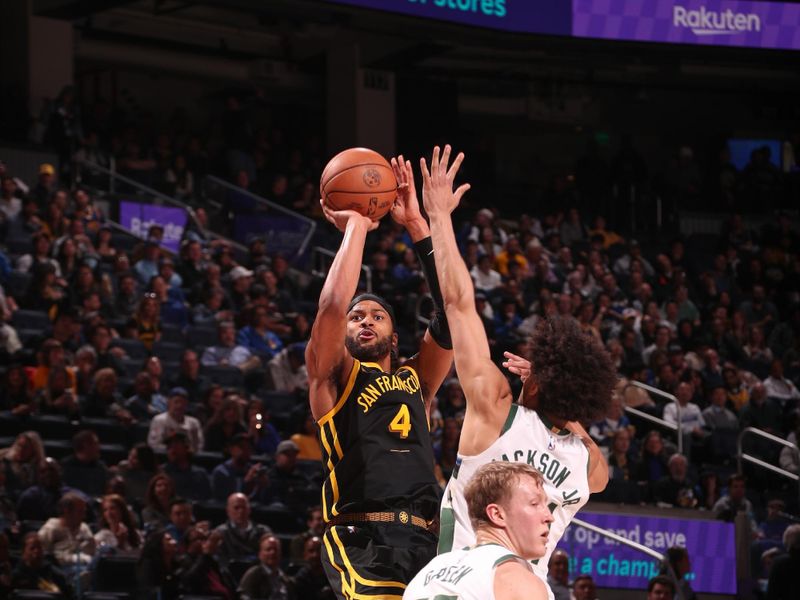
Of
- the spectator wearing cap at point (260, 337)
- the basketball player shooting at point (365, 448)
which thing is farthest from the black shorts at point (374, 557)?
the spectator wearing cap at point (260, 337)

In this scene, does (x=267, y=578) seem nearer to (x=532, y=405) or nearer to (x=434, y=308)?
(x=434, y=308)

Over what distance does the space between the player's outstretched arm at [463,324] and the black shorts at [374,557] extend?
27.9 inches

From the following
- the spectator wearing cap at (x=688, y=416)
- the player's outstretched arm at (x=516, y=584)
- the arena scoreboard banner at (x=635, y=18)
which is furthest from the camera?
the arena scoreboard banner at (x=635, y=18)

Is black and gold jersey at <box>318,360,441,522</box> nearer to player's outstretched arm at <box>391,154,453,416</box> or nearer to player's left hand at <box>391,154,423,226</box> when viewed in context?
player's outstretched arm at <box>391,154,453,416</box>

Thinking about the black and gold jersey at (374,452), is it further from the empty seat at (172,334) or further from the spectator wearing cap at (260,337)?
the spectator wearing cap at (260,337)

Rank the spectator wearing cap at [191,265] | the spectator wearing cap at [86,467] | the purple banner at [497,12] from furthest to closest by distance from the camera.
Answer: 1. the purple banner at [497,12]
2. the spectator wearing cap at [191,265]
3. the spectator wearing cap at [86,467]

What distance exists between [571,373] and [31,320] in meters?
9.20

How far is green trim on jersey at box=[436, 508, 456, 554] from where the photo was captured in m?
5.20

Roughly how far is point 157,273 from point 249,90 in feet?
30.6

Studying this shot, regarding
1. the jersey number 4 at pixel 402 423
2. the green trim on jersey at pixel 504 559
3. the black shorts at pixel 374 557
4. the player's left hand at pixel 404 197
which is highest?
the player's left hand at pixel 404 197

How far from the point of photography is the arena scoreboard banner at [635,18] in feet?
64.7

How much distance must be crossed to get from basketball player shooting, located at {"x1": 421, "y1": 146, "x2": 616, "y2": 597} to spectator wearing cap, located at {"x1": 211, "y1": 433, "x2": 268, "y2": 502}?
676cm

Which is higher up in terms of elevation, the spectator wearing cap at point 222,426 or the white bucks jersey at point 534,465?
the white bucks jersey at point 534,465

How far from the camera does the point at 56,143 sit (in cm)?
1752
